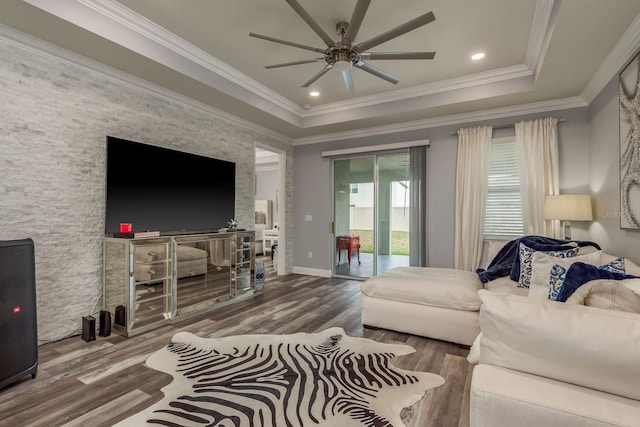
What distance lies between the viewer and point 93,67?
2920 mm

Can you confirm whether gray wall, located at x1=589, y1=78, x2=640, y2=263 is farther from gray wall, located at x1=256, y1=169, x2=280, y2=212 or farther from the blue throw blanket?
gray wall, located at x1=256, y1=169, x2=280, y2=212

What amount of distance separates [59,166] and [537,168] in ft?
17.5

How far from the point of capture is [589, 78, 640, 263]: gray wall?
8.98ft

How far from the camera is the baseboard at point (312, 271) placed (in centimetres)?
559

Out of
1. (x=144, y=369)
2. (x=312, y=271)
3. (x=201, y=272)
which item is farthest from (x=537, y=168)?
(x=144, y=369)

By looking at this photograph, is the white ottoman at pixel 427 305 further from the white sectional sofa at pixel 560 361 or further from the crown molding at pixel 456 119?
the crown molding at pixel 456 119

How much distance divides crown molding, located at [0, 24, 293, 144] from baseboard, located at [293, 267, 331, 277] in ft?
9.75

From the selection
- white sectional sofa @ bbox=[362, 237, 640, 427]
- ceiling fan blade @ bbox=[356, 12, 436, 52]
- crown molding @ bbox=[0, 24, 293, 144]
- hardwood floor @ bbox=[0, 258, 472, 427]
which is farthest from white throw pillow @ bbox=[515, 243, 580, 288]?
crown molding @ bbox=[0, 24, 293, 144]

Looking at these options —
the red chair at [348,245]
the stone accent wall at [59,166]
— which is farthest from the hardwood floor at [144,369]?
the red chair at [348,245]

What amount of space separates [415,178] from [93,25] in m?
4.19

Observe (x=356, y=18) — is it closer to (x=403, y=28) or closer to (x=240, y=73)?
(x=403, y=28)

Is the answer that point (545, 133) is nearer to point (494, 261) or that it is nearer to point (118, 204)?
point (494, 261)

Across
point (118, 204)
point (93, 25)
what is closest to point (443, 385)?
point (118, 204)

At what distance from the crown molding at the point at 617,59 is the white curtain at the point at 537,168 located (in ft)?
1.94
